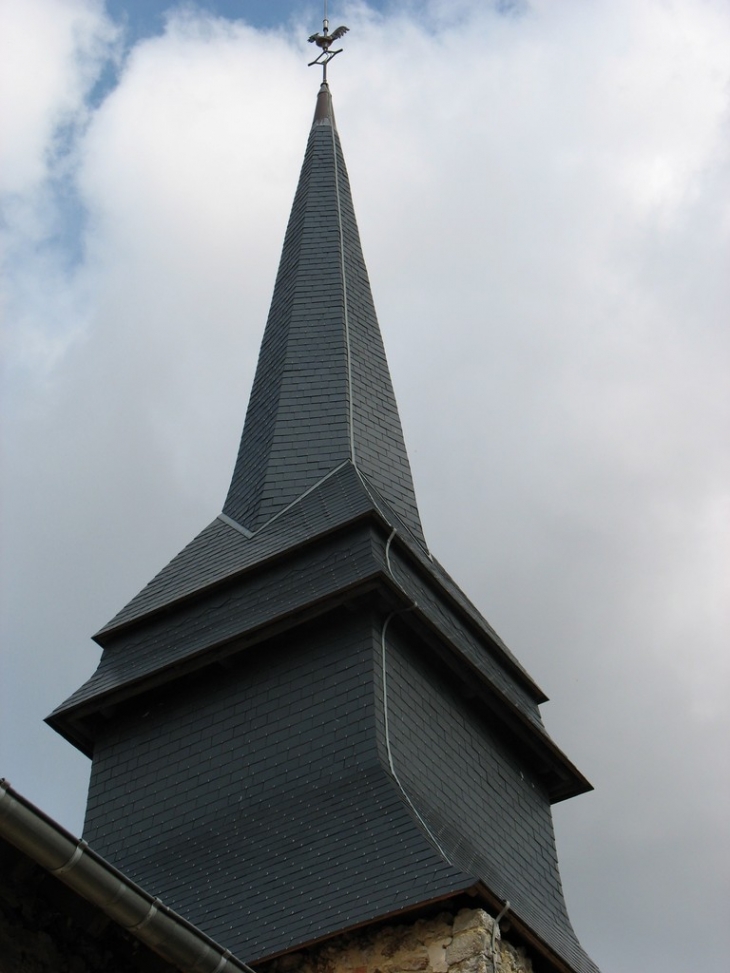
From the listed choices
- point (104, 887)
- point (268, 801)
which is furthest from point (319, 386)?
point (104, 887)

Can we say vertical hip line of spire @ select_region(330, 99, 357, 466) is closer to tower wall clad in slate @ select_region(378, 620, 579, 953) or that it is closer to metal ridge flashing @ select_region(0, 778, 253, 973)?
tower wall clad in slate @ select_region(378, 620, 579, 953)

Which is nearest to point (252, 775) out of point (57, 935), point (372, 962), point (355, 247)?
point (372, 962)

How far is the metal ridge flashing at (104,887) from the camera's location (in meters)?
5.30

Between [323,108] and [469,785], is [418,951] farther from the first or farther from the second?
[323,108]

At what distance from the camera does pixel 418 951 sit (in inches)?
383

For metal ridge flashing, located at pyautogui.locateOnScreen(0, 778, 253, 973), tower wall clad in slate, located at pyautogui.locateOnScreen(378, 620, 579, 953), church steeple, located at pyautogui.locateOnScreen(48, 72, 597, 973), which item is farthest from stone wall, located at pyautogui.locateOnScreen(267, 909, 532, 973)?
metal ridge flashing, located at pyautogui.locateOnScreen(0, 778, 253, 973)

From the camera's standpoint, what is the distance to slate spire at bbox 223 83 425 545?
14609mm

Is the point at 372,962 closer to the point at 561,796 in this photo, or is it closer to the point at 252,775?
the point at 252,775

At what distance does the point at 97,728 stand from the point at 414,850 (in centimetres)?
398

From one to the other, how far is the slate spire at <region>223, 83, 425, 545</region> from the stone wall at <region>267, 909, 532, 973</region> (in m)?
5.02

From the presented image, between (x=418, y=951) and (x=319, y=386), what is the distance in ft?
23.6

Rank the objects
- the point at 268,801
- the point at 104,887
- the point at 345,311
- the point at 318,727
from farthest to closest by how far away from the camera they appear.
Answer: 1. the point at 345,311
2. the point at 318,727
3. the point at 268,801
4. the point at 104,887

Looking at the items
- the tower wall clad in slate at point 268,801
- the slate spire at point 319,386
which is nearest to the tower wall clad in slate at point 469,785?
the tower wall clad in slate at point 268,801

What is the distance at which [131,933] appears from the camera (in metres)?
5.70
